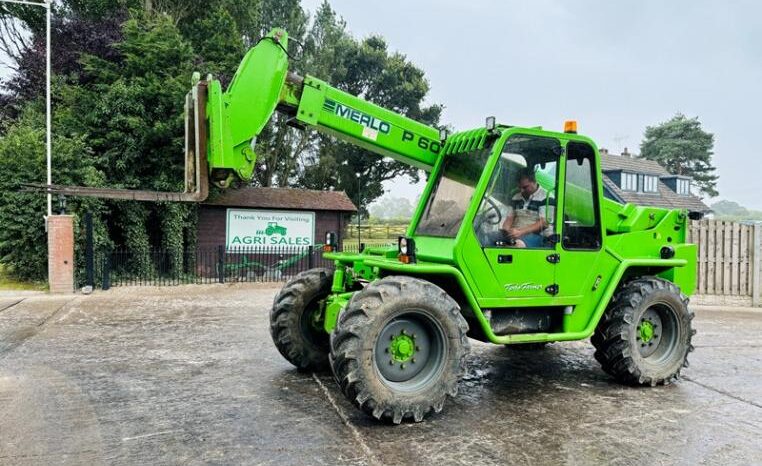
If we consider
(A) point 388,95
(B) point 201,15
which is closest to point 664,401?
(B) point 201,15

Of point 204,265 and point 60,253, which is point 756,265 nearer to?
point 204,265

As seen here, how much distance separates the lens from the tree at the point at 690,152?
56.2m

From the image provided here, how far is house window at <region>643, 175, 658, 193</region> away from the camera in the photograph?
3544 centimetres

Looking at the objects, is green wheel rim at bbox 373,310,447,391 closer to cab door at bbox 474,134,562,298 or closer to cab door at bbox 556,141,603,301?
cab door at bbox 474,134,562,298

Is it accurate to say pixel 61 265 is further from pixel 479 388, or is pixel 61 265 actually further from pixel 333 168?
pixel 333 168

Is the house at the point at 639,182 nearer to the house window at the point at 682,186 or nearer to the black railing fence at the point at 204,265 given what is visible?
the house window at the point at 682,186

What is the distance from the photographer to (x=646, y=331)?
5656 mm

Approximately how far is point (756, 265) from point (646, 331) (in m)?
8.47

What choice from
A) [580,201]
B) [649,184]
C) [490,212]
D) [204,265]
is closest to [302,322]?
[490,212]

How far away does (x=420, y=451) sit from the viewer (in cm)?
380

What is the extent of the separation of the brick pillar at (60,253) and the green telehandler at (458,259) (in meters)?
9.54

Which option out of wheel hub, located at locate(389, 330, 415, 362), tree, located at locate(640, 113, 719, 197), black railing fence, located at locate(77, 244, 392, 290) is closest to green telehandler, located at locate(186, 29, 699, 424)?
wheel hub, located at locate(389, 330, 415, 362)

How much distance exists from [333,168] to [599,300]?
28.1 meters

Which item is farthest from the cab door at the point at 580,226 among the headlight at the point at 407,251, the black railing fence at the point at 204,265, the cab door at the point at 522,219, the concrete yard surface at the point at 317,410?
the black railing fence at the point at 204,265
